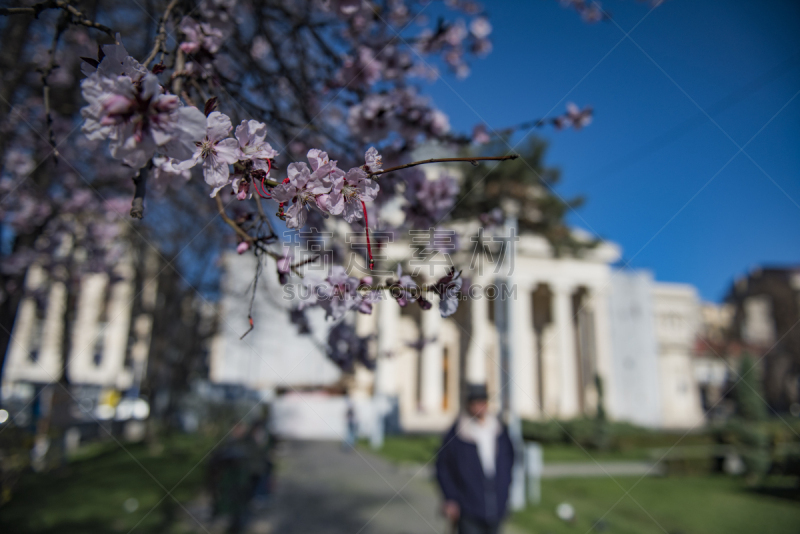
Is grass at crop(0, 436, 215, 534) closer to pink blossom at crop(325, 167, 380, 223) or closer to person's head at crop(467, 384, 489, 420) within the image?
person's head at crop(467, 384, 489, 420)

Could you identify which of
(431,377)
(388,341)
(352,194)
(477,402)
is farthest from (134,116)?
(431,377)

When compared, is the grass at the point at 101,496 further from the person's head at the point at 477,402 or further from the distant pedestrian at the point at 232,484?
the person's head at the point at 477,402

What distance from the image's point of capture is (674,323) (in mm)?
38594

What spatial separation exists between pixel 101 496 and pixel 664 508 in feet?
28.8

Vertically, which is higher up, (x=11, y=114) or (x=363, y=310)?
(x=11, y=114)

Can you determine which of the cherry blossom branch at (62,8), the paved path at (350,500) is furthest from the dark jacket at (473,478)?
the cherry blossom branch at (62,8)

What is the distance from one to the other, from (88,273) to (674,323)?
41925mm

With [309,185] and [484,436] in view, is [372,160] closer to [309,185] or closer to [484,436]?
[309,185]

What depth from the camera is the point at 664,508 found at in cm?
770

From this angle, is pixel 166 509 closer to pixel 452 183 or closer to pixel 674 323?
pixel 452 183

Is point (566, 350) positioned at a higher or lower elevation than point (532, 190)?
lower

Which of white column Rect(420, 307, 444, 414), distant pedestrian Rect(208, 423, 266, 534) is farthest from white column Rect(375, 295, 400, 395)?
distant pedestrian Rect(208, 423, 266, 534)

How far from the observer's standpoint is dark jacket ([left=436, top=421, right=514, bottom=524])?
3.40m

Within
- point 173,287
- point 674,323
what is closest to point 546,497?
point 173,287
